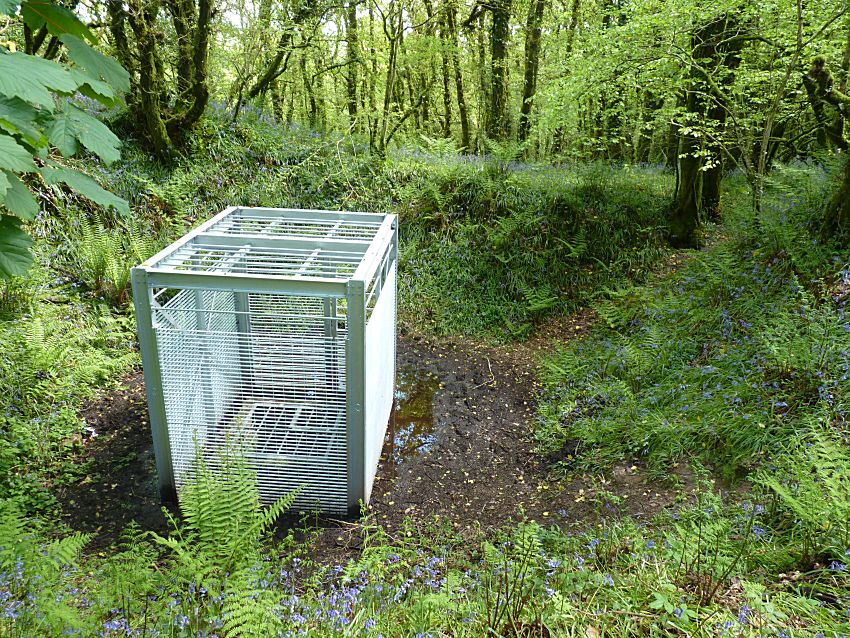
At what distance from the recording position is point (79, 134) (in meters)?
1.50

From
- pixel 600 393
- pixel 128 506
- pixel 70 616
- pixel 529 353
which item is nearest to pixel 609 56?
pixel 529 353

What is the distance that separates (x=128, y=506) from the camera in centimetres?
443

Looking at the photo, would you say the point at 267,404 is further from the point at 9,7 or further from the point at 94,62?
the point at 9,7

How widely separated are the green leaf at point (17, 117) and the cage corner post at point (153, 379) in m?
2.52

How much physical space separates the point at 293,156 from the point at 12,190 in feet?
29.0

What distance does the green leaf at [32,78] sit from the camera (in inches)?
49.4

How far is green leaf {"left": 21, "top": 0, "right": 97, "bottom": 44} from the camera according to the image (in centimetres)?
152

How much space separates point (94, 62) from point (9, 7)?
25cm

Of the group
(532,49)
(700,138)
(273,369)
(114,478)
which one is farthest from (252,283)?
(532,49)

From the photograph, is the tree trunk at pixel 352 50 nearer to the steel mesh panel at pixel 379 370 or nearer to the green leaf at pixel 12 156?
the steel mesh panel at pixel 379 370

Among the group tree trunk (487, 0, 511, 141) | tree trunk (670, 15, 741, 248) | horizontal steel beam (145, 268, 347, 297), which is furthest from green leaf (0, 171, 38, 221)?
tree trunk (487, 0, 511, 141)

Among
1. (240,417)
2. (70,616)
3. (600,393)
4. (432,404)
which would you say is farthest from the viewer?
(432,404)

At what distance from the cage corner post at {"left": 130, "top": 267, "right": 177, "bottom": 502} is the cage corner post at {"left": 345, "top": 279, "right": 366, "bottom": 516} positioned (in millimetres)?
1297

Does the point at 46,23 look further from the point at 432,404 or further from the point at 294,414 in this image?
the point at 432,404
